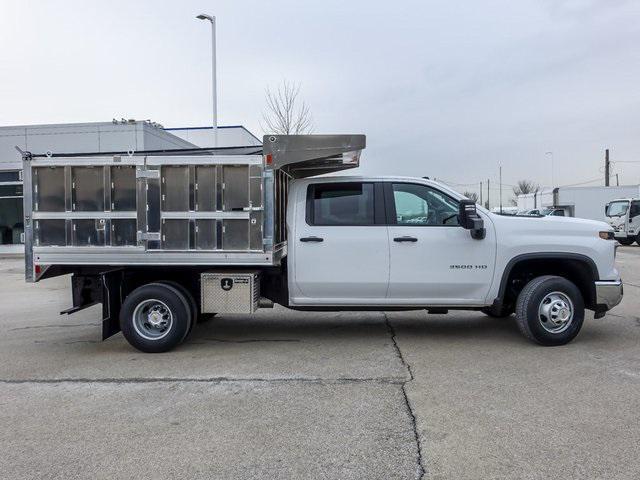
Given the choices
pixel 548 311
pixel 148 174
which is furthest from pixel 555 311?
pixel 148 174

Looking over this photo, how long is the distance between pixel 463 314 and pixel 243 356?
397 cm

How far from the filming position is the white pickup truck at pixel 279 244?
589 centimetres

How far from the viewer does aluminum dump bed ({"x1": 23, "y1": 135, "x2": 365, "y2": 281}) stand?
5875 millimetres

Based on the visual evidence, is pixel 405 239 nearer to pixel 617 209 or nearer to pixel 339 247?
pixel 339 247

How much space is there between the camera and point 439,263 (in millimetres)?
6160

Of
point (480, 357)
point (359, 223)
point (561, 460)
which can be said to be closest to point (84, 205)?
point (359, 223)

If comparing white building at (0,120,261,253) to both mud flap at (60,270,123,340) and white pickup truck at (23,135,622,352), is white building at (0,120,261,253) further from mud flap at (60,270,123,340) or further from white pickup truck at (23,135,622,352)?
white pickup truck at (23,135,622,352)

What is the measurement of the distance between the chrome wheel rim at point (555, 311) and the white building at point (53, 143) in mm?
18423

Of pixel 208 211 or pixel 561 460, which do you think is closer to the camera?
pixel 561 460

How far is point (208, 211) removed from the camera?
5898 millimetres

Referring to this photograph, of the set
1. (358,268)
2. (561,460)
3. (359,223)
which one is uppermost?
(359,223)

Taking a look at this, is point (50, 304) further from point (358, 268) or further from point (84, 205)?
point (358, 268)

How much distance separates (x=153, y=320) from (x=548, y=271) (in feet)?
15.7

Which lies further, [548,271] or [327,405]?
[548,271]
